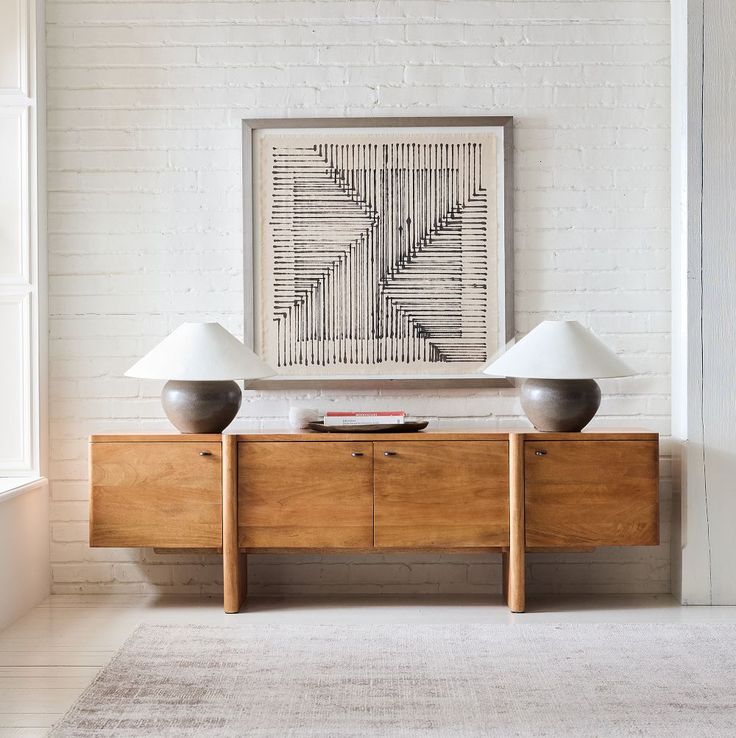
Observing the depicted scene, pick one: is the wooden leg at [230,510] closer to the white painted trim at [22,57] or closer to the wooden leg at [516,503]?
the wooden leg at [516,503]

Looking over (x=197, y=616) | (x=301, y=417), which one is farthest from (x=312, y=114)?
(x=197, y=616)

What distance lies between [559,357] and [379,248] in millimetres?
900

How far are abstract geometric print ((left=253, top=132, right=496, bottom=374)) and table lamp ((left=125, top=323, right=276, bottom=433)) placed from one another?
1.37 ft

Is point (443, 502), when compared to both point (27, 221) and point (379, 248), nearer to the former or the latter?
point (379, 248)

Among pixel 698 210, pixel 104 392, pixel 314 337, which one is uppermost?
pixel 698 210

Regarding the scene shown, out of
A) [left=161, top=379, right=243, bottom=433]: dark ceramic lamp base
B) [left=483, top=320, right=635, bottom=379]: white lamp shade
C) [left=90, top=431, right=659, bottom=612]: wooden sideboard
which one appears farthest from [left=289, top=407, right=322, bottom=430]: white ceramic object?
[left=483, top=320, right=635, bottom=379]: white lamp shade

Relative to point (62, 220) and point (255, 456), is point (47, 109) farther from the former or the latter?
point (255, 456)

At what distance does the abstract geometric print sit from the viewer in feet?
11.7

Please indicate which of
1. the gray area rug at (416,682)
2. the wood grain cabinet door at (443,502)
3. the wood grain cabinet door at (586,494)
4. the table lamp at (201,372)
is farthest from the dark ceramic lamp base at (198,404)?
the wood grain cabinet door at (586,494)

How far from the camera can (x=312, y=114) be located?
359 cm

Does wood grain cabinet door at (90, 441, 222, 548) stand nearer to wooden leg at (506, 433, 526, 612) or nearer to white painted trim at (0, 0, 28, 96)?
wooden leg at (506, 433, 526, 612)

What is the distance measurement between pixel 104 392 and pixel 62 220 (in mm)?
735

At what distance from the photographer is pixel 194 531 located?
321 centimetres

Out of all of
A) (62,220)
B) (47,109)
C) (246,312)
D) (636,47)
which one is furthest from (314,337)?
(636,47)
